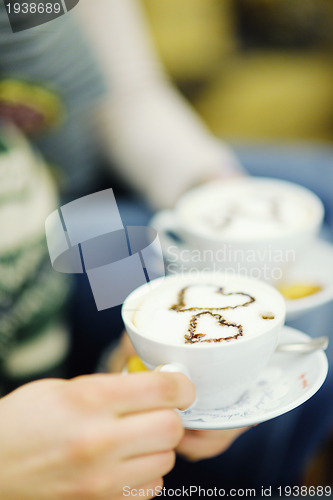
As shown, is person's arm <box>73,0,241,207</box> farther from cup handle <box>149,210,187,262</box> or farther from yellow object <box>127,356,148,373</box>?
yellow object <box>127,356,148,373</box>

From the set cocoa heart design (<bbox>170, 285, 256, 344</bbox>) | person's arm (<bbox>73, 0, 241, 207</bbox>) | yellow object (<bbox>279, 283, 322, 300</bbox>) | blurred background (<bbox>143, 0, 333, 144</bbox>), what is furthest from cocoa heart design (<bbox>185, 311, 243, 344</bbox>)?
blurred background (<bbox>143, 0, 333, 144</bbox>)

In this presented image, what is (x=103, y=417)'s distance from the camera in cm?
16

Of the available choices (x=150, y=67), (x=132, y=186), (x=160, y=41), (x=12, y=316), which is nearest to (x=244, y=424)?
(x=12, y=316)

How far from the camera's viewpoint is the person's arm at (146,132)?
54 cm

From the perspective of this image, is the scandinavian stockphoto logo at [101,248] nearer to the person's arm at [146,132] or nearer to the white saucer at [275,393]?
the white saucer at [275,393]

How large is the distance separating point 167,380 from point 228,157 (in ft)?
1.37

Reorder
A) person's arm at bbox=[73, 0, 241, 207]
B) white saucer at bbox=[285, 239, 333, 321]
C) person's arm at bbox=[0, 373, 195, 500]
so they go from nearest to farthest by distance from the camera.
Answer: person's arm at bbox=[0, 373, 195, 500] → white saucer at bbox=[285, 239, 333, 321] → person's arm at bbox=[73, 0, 241, 207]

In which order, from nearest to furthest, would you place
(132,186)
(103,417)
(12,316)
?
1. (103,417)
2. (12,316)
3. (132,186)

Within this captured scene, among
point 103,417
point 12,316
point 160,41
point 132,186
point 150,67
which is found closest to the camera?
point 103,417

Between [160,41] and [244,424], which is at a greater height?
[160,41]

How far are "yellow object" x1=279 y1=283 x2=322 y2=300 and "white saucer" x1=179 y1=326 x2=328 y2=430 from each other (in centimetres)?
6

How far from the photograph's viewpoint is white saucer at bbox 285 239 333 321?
275 millimetres

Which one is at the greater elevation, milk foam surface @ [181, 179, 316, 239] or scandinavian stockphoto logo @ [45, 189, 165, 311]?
scandinavian stockphoto logo @ [45, 189, 165, 311]

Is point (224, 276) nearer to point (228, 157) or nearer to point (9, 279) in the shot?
point (9, 279)
